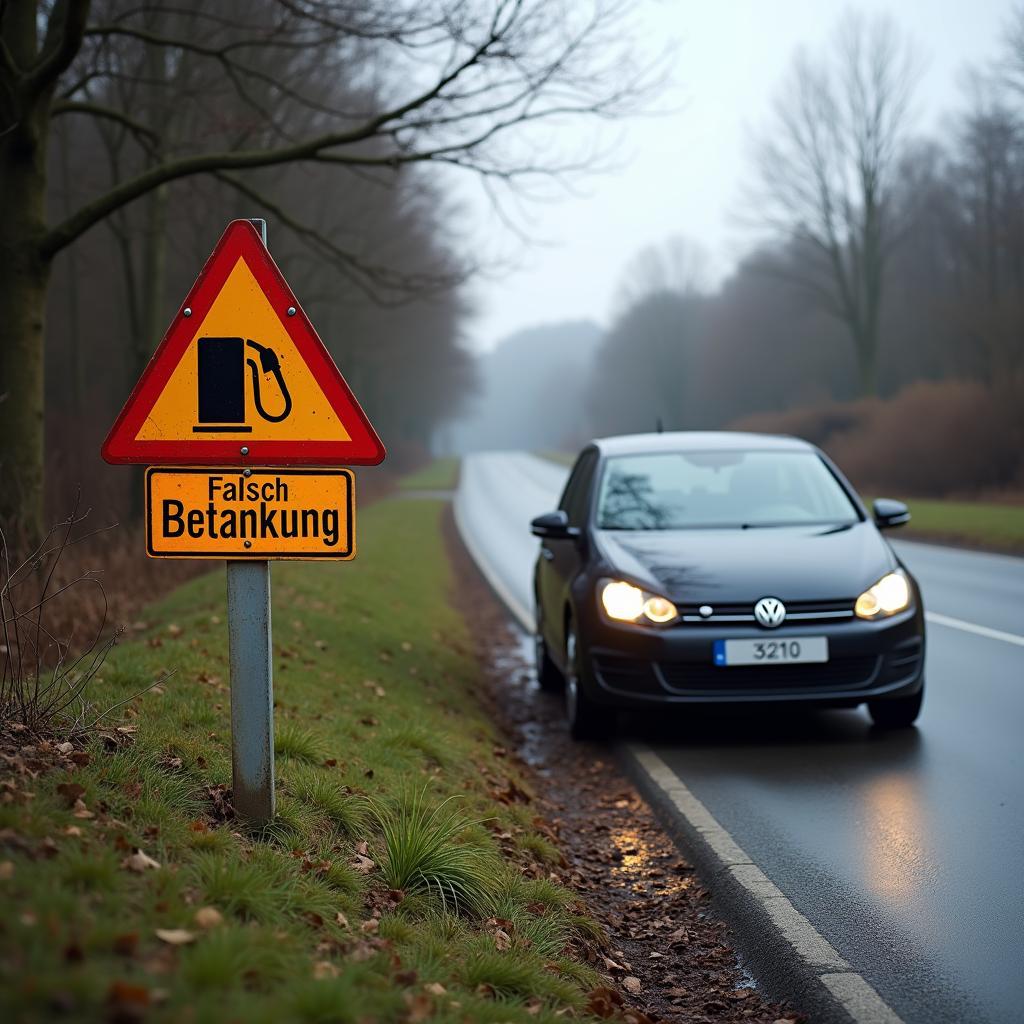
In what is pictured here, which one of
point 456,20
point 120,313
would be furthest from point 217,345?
point 120,313

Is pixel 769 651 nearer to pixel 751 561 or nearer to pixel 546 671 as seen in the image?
pixel 751 561

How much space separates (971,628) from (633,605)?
554 centimetres

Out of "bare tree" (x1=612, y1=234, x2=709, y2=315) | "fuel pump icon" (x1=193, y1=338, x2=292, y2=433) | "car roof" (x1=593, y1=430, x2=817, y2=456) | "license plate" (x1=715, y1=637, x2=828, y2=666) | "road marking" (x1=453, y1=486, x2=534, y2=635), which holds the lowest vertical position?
"road marking" (x1=453, y1=486, x2=534, y2=635)

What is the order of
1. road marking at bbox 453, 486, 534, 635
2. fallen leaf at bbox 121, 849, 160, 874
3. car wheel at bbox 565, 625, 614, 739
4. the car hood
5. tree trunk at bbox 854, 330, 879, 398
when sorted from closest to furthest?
fallen leaf at bbox 121, 849, 160, 874 → the car hood → car wheel at bbox 565, 625, 614, 739 → road marking at bbox 453, 486, 534, 635 → tree trunk at bbox 854, 330, 879, 398

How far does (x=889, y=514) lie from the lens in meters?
8.09

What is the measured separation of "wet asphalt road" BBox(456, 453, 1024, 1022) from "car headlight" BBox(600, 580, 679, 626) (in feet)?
1.94

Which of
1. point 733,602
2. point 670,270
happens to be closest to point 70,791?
point 733,602

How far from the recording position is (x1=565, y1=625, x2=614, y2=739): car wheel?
7.65 m

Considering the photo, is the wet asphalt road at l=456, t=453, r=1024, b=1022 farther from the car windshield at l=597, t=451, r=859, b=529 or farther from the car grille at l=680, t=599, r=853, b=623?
the car windshield at l=597, t=451, r=859, b=529

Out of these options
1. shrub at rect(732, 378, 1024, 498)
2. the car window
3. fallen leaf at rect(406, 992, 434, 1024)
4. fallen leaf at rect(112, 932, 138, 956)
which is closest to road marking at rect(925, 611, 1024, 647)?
the car window

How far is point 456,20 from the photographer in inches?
413

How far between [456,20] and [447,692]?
5.51m

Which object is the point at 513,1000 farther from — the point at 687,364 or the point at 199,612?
the point at 687,364

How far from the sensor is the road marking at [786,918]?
3807mm
